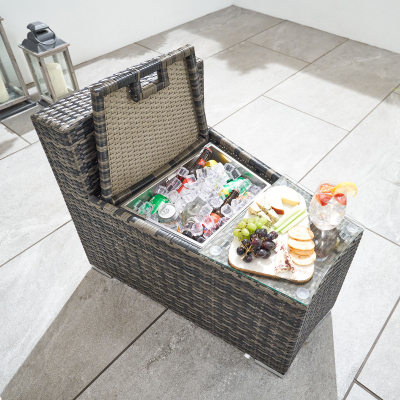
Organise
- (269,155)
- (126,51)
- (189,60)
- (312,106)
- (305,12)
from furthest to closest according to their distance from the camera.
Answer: (305,12) < (126,51) < (312,106) < (269,155) < (189,60)

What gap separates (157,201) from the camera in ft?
4.74

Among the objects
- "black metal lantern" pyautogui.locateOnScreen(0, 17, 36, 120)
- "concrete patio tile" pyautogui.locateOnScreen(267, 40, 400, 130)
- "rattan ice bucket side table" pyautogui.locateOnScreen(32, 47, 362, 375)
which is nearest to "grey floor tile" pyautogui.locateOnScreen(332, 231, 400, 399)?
"rattan ice bucket side table" pyautogui.locateOnScreen(32, 47, 362, 375)

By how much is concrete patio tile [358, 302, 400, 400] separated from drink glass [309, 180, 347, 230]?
68 centimetres

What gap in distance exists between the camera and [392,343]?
154cm

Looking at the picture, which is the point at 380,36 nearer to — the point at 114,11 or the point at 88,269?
the point at 114,11

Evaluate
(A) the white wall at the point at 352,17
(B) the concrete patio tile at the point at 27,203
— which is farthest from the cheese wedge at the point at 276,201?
(A) the white wall at the point at 352,17

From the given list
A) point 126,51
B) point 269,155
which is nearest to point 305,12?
point 126,51

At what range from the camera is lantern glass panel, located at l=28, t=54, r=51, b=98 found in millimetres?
2639

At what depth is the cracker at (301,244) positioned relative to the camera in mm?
1112

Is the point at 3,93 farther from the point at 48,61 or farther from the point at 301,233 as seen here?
the point at 301,233

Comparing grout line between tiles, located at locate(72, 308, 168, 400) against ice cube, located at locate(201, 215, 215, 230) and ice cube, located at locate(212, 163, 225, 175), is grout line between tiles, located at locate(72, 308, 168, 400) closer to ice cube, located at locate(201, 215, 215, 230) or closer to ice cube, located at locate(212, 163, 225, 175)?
ice cube, located at locate(201, 215, 215, 230)

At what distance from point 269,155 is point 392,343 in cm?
131

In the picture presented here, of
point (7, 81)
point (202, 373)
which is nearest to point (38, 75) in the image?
point (7, 81)

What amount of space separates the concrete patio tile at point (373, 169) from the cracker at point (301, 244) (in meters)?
1.03
